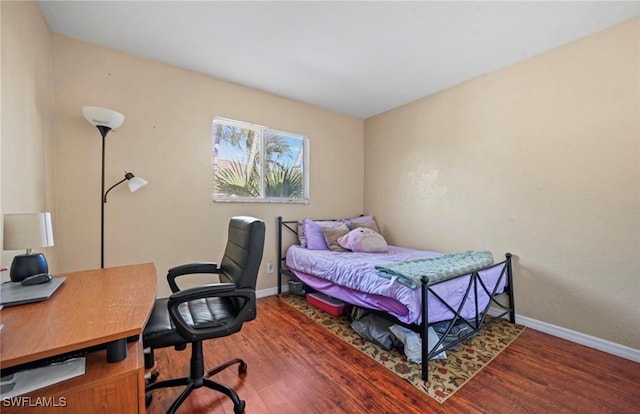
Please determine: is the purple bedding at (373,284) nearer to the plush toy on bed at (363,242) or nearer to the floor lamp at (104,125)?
the plush toy on bed at (363,242)

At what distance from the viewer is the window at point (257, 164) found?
2.99 metres

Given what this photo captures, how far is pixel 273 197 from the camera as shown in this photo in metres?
3.36

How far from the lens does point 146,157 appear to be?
8.27ft

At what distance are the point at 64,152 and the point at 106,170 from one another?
11.6 inches

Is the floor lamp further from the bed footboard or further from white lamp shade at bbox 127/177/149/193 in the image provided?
the bed footboard

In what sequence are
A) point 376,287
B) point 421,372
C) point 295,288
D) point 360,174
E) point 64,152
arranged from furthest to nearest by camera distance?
point 360,174 → point 295,288 → point 64,152 → point 376,287 → point 421,372

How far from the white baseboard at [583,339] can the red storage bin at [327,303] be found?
169 cm

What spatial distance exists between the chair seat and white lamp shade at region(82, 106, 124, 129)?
1.45 metres

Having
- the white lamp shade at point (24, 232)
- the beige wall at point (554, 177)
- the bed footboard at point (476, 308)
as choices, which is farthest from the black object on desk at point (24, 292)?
the beige wall at point (554, 177)

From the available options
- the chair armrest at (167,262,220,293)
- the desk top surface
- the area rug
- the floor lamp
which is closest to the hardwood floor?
the area rug

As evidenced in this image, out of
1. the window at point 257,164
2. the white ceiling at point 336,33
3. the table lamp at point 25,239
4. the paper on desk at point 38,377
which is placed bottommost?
the paper on desk at point 38,377

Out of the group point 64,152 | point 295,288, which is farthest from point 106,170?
point 295,288

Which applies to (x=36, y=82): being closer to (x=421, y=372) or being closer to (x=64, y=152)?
(x=64, y=152)

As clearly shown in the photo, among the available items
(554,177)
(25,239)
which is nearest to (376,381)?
(25,239)
